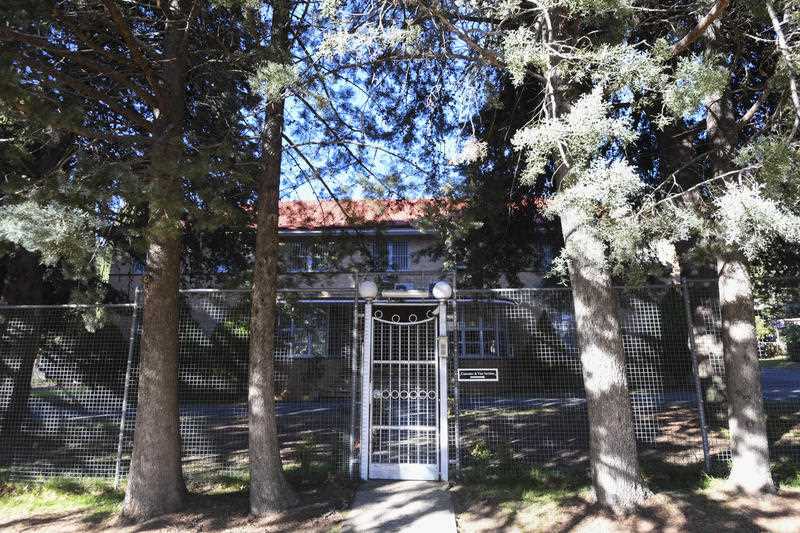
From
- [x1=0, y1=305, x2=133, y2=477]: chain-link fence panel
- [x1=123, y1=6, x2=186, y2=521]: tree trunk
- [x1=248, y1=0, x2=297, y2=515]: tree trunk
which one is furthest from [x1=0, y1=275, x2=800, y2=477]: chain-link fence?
[x1=248, y1=0, x2=297, y2=515]: tree trunk

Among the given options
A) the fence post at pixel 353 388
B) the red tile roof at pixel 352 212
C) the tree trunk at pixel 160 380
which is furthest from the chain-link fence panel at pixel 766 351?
the tree trunk at pixel 160 380

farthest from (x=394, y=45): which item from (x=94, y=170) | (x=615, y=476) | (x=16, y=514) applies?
(x=16, y=514)

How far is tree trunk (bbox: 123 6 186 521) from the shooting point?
5.89 metres

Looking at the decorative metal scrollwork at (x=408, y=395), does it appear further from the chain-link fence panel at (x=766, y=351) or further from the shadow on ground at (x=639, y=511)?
the chain-link fence panel at (x=766, y=351)

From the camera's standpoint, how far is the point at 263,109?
21.2 feet

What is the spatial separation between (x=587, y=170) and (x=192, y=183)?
416cm

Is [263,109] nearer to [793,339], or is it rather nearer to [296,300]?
[296,300]

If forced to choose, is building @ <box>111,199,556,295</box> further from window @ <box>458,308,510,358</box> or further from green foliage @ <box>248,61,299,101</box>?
green foliage @ <box>248,61,299,101</box>

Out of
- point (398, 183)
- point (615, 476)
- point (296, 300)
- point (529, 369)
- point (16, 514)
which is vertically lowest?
point (16, 514)

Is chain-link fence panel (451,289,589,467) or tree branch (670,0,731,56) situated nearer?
tree branch (670,0,731,56)

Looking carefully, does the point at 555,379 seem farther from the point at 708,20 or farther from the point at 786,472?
the point at 708,20

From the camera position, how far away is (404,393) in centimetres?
721

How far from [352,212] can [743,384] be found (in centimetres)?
592

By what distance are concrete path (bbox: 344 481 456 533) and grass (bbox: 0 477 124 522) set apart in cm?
312
